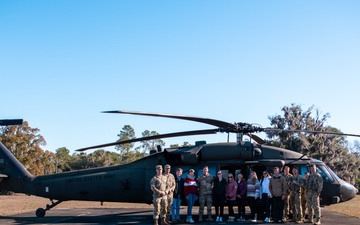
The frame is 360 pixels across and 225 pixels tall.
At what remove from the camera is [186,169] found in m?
14.7

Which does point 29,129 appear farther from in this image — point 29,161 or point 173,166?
point 173,166

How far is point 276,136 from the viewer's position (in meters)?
43.8

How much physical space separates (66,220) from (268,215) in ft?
23.1

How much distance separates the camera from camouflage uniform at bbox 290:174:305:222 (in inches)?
508

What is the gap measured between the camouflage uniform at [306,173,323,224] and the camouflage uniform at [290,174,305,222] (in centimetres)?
25

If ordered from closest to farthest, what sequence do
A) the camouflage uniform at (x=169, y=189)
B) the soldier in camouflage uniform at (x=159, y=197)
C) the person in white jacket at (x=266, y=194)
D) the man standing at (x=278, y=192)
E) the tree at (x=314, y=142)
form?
the soldier in camouflage uniform at (x=159, y=197)
the camouflage uniform at (x=169, y=189)
the man standing at (x=278, y=192)
the person in white jacket at (x=266, y=194)
the tree at (x=314, y=142)

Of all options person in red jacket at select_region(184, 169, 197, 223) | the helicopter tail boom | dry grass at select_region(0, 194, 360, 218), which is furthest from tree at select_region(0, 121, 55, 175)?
person in red jacket at select_region(184, 169, 197, 223)

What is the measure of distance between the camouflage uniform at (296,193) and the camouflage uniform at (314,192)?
0.83 ft

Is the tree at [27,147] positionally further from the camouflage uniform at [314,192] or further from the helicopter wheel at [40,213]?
the camouflage uniform at [314,192]

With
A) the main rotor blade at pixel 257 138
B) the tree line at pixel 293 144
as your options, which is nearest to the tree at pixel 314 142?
the tree line at pixel 293 144

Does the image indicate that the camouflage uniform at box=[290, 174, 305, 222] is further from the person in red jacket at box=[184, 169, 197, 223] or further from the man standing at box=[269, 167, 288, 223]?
the person in red jacket at box=[184, 169, 197, 223]

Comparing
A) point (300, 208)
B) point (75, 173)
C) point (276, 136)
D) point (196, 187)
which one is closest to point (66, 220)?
point (75, 173)

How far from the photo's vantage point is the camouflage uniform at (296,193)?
12896 millimetres

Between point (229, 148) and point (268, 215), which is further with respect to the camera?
point (229, 148)
